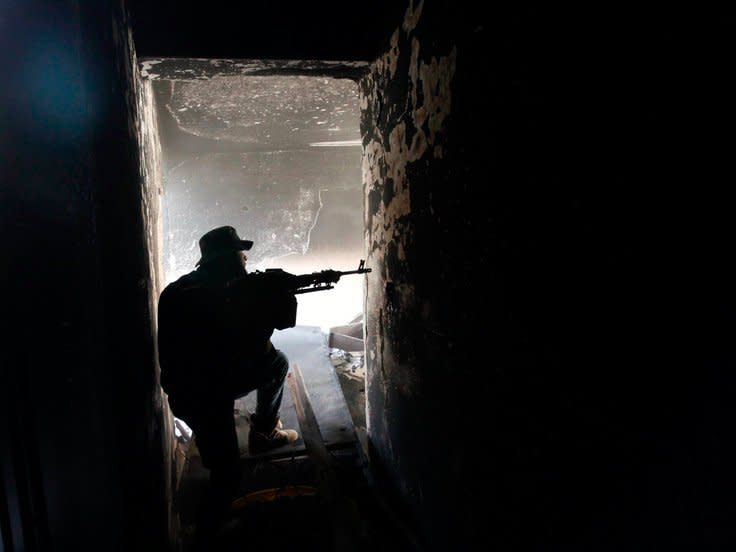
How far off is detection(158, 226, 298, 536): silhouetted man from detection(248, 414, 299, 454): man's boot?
60 centimetres

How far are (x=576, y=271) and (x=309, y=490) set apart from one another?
1.87 meters

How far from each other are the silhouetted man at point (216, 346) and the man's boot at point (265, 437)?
60 centimetres

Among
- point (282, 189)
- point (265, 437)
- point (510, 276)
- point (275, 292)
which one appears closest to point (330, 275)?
point (275, 292)

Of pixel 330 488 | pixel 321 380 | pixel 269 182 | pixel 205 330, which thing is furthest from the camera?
pixel 269 182

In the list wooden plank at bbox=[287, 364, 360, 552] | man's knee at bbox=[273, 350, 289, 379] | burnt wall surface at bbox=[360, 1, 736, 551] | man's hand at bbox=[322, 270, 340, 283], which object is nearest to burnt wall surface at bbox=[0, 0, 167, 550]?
burnt wall surface at bbox=[360, 1, 736, 551]

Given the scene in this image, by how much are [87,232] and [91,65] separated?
0.38 m

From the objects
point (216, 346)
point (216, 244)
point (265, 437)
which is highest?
point (216, 244)

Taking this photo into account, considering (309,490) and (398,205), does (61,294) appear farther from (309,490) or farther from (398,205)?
(309,490)

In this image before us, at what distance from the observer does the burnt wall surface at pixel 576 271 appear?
1.90 ft

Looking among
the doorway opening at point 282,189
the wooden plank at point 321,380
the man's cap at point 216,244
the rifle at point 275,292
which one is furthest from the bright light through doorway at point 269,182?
the rifle at point 275,292

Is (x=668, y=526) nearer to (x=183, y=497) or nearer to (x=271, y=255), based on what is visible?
Answer: (x=183, y=497)

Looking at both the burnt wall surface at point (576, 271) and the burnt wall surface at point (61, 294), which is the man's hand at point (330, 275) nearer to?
the burnt wall surface at point (576, 271)

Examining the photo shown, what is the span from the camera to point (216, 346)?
193 cm

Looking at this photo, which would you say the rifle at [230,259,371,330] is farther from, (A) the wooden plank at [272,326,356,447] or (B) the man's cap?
(A) the wooden plank at [272,326,356,447]
